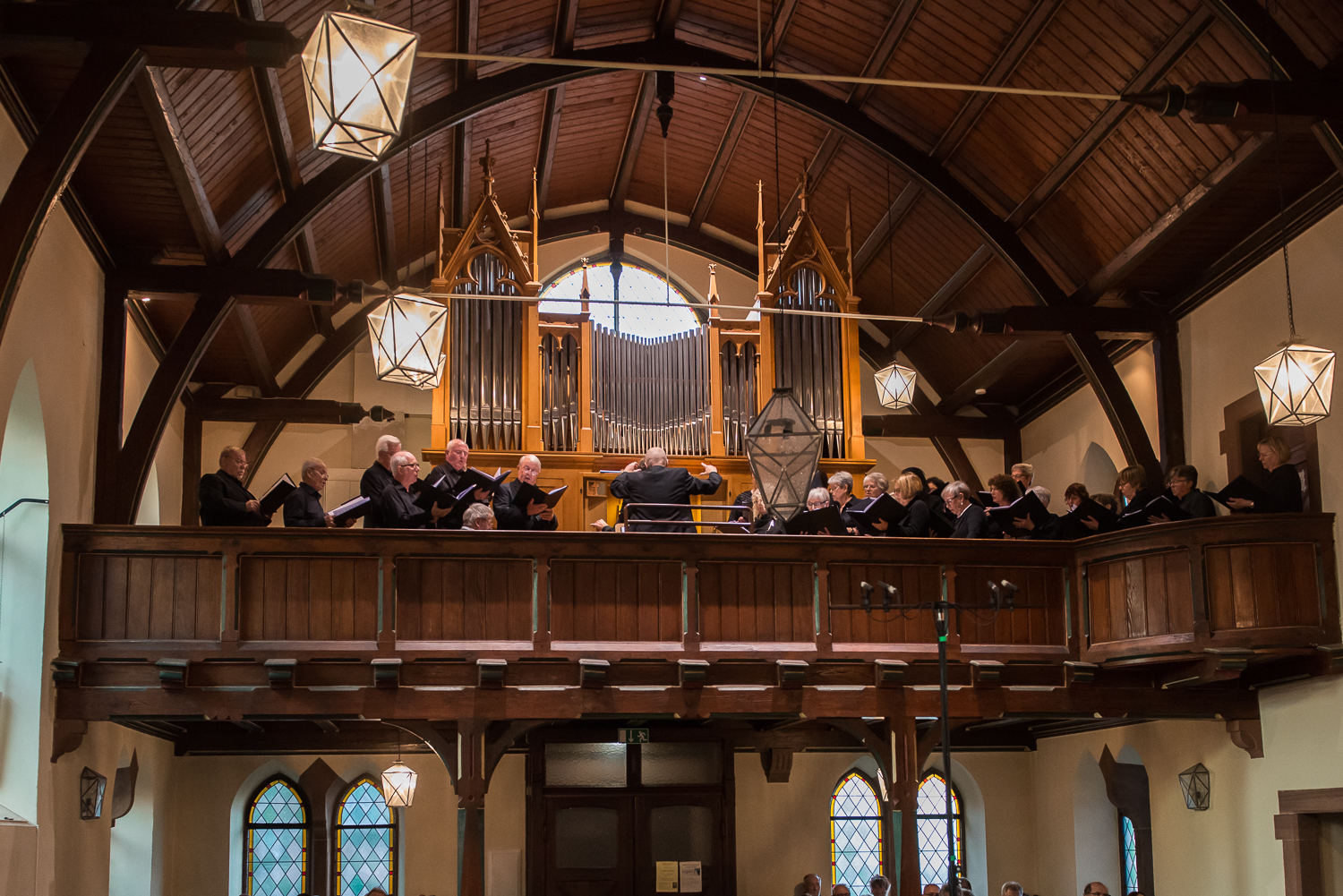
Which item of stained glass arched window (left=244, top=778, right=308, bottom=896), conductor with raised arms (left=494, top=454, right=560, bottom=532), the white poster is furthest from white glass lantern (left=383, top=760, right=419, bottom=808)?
conductor with raised arms (left=494, top=454, right=560, bottom=532)

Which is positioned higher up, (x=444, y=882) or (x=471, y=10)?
(x=471, y=10)

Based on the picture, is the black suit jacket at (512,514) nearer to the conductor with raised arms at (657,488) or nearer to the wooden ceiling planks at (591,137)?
the conductor with raised arms at (657,488)

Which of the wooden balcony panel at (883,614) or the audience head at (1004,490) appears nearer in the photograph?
the wooden balcony panel at (883,614)

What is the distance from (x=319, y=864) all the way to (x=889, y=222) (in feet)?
32.3

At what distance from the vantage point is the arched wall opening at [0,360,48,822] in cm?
1016

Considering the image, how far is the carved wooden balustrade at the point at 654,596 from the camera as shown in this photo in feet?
34.4

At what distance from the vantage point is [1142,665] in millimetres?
11273

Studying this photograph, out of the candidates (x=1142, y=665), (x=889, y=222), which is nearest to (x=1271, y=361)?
(x=1142, y=665)

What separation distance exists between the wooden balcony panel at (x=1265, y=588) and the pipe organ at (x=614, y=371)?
174 inches

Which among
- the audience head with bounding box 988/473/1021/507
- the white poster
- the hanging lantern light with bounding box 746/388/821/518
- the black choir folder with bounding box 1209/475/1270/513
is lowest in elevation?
the white poster

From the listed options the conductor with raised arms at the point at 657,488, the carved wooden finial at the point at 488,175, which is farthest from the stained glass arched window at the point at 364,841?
the carved wooden finial at the point at 488,175

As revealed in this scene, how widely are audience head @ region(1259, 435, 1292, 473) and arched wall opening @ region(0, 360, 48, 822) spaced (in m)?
9.37

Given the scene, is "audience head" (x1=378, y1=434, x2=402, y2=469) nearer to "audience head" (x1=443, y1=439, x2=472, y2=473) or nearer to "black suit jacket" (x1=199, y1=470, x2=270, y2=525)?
"audience head" (x1=443, y1=439, x2=472, y2=473)

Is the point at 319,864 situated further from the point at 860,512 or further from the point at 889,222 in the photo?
the point at 889,222
